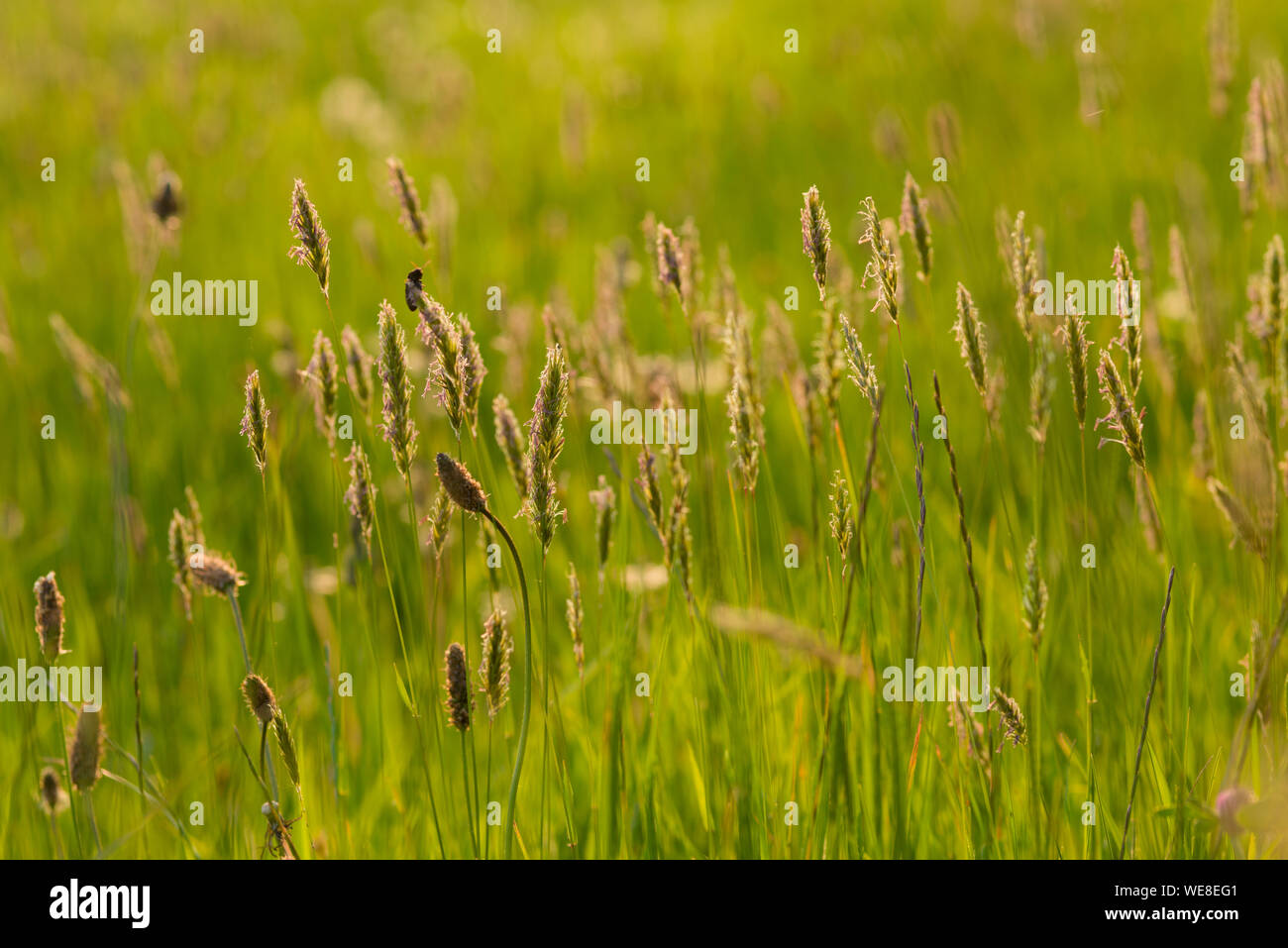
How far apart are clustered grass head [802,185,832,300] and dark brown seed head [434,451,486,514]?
557mm

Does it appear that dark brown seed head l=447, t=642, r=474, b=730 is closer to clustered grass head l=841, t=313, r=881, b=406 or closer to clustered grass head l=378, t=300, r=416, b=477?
clustered grass head l=378, t=300, r=416, b=477

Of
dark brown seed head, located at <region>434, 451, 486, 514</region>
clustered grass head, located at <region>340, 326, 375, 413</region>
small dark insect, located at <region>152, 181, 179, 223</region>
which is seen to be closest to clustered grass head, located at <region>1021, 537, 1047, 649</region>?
dark brown seed head, located at <region>434, 451, 486, 514</region>

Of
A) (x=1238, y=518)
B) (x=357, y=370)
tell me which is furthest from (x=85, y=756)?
(x=1238, y=518)

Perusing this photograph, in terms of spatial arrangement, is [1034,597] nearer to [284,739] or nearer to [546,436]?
[546,436]

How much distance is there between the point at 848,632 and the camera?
2055 millimetres

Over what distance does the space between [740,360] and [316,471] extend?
223cm

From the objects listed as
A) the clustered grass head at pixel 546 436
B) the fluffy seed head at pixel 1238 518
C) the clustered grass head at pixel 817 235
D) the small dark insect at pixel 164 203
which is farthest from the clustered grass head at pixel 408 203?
the fluffy seed head at pixel 1238 518

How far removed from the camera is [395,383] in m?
1.44

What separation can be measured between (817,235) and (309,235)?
28.1 inches

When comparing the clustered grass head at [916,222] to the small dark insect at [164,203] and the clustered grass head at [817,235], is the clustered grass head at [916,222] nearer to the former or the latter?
the clustered grass head at [817,235]

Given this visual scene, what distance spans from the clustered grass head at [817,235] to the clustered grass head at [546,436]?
394 mm

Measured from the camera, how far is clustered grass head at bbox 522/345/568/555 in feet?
4.64
